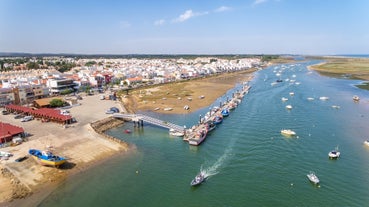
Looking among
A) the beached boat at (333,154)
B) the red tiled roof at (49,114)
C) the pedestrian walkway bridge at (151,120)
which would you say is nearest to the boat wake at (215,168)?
the pedestrian walkway bridge at (151,120)

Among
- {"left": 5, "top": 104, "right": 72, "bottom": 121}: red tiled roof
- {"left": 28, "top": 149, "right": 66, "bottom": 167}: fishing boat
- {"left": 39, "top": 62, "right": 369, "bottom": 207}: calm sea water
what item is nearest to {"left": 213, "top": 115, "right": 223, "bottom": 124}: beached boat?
{"left": 39, "top": 62, "right": 369, "bottom": 207}: calm sea water

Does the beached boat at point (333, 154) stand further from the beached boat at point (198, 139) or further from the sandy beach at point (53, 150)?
the sandy beach at point (53, 150)

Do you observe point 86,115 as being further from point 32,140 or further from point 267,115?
point 267,115

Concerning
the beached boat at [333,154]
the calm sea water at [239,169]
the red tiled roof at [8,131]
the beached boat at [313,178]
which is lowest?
the calm sea water at [239,169]

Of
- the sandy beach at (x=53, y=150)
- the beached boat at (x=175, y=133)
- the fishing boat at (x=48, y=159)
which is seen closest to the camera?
the sandy beach at (x=53, y=150)

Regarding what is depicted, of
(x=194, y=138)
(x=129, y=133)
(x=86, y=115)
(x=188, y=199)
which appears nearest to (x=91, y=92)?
(x=86, y=115)

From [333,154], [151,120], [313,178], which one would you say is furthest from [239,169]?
[151,120]
